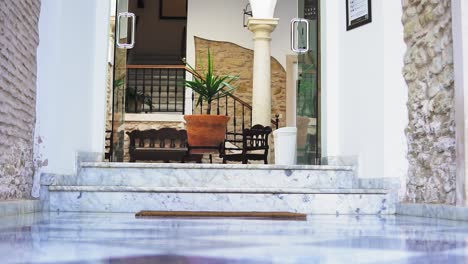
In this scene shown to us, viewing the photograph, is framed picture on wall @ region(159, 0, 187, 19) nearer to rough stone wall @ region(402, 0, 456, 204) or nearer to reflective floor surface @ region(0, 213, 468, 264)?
rough stone wall @ region(402, 0, 456, 204)

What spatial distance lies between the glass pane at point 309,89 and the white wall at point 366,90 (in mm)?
140

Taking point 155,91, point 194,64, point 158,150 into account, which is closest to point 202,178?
point 158,150

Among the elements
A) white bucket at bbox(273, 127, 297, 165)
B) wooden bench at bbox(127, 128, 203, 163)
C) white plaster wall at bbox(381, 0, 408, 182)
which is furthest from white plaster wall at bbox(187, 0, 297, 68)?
white plaster wall at bbox(381, 0, 408, 182)

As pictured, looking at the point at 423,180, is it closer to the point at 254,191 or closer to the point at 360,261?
the point at 254,191

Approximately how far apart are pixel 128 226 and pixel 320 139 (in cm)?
249

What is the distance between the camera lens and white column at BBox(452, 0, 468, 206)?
294cm

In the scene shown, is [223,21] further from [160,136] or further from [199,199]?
[199,199]

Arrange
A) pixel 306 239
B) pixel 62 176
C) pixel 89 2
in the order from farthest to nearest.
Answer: pixel 89 2 < pixel 62 176 < pixel 306 239

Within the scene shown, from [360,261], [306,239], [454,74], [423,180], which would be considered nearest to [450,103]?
[454,74]

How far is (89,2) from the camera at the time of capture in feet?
13.0

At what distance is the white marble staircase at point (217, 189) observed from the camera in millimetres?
3441

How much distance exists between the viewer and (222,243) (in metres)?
1.69

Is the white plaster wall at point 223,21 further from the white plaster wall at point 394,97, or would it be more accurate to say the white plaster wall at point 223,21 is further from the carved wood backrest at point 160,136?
the white plaster wall at point 394,97

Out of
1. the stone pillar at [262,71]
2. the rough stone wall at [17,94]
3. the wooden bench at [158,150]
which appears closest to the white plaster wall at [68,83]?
the rough stone wall at [17,94]
